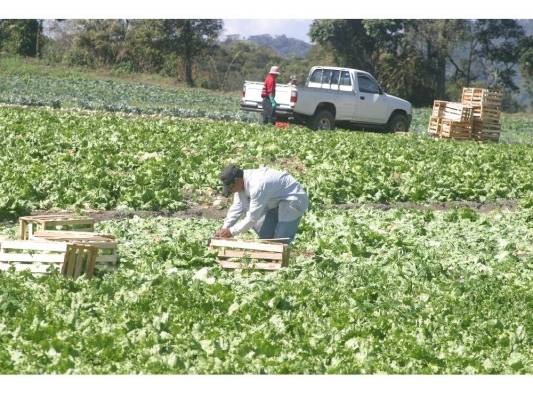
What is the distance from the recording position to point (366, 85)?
103 feet

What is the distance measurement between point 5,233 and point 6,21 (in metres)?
45.0

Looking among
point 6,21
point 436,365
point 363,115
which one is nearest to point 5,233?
point 436,365

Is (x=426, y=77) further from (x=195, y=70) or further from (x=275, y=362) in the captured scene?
(x=275, y=362)

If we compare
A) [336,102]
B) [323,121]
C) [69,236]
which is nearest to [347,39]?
[336,102]

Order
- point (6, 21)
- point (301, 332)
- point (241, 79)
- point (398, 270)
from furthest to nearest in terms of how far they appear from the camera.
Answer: point (241, 79)
point (6, 21)
point (398, 270)
point (301, 332)

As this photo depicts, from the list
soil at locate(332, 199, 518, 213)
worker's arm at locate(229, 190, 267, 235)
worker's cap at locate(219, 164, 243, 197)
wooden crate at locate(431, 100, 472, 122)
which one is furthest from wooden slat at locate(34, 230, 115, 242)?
wooden crate at locate(431, 100, 472, 122)

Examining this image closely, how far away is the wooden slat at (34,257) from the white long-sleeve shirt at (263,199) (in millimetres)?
2216

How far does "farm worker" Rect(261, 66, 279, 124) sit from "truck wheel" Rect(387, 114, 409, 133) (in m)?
4.21

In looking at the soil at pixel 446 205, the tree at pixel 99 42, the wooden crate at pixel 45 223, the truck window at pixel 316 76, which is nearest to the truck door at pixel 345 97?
the truck window at pixel 316 76

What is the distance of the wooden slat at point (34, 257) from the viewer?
11.5 m

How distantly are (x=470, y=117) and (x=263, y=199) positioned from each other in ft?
64.2

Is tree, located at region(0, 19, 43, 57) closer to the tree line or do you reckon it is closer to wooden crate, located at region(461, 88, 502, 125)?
the tree line

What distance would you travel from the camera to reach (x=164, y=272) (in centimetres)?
1186

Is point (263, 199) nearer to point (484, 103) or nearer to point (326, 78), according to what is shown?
point (326, 78)
